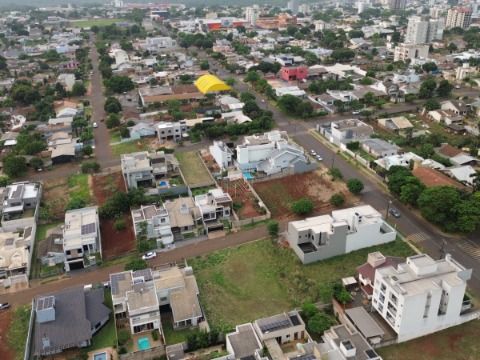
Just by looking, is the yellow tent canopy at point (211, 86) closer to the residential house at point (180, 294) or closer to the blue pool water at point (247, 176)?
the blue pool water at point (247, 176)

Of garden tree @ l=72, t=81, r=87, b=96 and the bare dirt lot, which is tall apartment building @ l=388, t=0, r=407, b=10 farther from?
the bare dirt lot

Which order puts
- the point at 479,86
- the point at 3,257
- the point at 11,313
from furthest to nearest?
the point at 479,86, the point at 3,257, the point at 11,313

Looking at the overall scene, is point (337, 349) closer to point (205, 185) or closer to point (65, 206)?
point (205, 185)

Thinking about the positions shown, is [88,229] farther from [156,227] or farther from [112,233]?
[156,227]

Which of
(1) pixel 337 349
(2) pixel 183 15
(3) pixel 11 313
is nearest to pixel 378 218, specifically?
(1) pixel 337 349

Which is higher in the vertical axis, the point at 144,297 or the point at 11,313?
the point at 144,297

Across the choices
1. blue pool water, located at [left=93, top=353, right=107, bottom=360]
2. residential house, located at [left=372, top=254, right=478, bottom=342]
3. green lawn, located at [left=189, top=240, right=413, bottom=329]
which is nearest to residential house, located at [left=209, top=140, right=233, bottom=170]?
green lawn, located at [left=189, top=240, right=413, bottom=329]

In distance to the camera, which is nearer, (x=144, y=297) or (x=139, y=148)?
(x=144, y=297)
